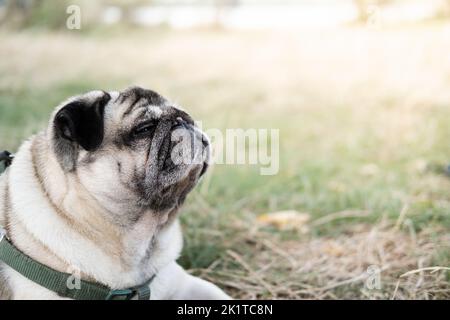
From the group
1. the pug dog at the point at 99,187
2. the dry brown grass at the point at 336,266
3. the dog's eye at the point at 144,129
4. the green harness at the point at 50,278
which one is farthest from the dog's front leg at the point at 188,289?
the dog's eye at the point at 144,129

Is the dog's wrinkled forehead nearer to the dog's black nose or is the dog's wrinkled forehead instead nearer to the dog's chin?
the dog's black nose

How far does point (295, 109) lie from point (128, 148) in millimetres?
4344

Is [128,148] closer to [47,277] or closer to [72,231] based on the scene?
[72,231]

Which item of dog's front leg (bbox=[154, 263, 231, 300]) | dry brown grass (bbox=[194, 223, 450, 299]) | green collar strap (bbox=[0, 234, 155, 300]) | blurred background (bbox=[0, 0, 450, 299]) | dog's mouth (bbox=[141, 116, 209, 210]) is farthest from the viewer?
blurred background (bbox=[0, 0, 450, 299])

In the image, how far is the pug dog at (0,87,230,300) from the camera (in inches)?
81.6

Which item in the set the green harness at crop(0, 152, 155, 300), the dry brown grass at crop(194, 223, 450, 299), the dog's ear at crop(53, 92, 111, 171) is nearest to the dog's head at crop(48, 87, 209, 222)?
the dog's ear at crop(53, 92, 111, 171)

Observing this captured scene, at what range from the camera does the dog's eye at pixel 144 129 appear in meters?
2.17

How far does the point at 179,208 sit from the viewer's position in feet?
7.76

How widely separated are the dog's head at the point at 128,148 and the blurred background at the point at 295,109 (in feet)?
2.86

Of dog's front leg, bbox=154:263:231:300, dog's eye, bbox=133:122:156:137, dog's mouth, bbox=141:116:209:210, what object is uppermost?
dog's eye, bbox=133:122:156:137

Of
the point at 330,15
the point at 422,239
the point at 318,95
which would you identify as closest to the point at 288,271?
the point at 422,239

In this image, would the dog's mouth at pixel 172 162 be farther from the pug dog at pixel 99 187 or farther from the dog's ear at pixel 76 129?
the dog's ear at pixel 76 129

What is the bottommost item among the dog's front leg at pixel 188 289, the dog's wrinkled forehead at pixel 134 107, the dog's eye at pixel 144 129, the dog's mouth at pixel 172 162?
the dog's front leg at pixel 188 289
